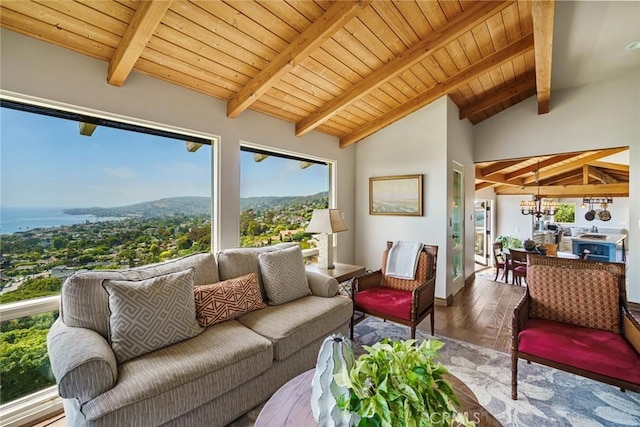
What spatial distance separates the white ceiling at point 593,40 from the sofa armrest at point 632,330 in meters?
2.63

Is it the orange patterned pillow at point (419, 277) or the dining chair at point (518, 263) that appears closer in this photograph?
the orange patterned pillow at point (419, 277)

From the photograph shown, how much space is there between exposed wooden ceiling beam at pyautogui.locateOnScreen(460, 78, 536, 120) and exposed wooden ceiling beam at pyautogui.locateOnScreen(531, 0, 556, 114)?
0.27 m

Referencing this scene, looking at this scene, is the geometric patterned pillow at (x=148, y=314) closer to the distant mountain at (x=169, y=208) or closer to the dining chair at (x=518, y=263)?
the distant mountain at (x=169, y=208)

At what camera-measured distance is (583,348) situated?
1.84 metres

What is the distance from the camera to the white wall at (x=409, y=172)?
3.90m

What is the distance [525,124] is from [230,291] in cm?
514

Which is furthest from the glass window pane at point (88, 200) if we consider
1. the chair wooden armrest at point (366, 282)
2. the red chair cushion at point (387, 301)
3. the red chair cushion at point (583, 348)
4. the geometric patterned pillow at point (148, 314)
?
the red chair cushion at point (583, 348)

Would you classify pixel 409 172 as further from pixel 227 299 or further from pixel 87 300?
pixel 87 300

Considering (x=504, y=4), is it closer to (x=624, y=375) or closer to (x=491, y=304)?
(x=624, y=375)

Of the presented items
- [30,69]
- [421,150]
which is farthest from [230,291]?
[421,150]

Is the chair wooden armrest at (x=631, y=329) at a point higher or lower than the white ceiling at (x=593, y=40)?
lower

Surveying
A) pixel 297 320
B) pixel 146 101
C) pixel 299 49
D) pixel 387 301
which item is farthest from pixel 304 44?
pixel 387 301

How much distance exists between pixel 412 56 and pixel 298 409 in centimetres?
310

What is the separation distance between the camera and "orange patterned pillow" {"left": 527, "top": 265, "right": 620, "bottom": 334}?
82.7 inches
